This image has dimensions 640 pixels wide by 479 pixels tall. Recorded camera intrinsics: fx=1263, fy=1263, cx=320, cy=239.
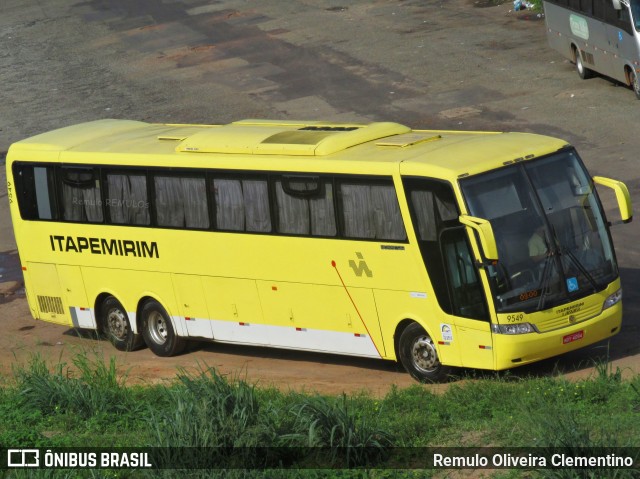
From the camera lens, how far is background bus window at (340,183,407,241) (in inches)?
623

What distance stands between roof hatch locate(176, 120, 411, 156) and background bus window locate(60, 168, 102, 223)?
1762mm

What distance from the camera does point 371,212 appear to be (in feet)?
52.7

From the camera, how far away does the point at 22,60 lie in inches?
1773

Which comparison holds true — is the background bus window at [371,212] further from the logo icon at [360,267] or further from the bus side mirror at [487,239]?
the bus side mirror at [487,239]

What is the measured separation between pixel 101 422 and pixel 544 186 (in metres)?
6.00

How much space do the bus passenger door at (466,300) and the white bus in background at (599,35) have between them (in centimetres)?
1513

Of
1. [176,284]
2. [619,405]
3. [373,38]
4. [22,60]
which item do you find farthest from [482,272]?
[22,60]

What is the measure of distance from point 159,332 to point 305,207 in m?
3.96

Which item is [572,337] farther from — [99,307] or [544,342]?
[99,307]

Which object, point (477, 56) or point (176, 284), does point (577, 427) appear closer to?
point (176, 284)

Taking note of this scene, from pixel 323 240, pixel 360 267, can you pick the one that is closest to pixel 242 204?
pixel 323 240

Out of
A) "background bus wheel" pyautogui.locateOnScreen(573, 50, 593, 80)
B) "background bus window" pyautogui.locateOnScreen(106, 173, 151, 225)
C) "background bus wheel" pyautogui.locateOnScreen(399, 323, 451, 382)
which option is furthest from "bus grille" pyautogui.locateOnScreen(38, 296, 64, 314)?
"background bus wheel" pyautogui.locateOnScreen(573, 50, 593, 80)

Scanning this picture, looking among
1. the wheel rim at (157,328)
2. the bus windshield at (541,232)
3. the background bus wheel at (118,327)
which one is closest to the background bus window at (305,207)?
the bus windshield at (541,232)

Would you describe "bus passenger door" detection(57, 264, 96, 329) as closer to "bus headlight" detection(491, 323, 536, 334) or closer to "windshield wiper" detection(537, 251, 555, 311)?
"bus headlight" detection(491, 323, 536, 334)
